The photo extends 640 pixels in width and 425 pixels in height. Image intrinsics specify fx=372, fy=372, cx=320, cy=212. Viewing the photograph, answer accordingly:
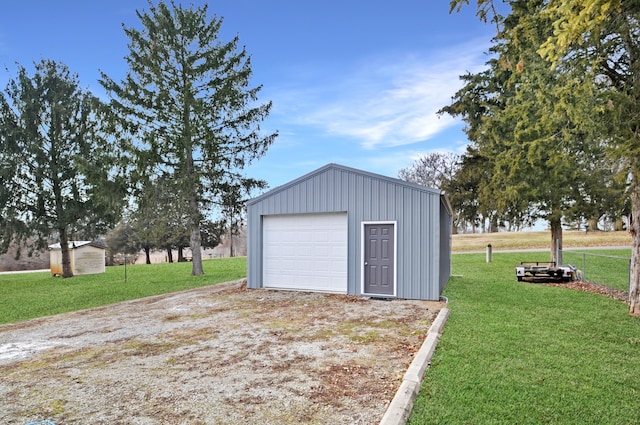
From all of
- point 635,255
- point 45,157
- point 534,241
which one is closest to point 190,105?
point 45,157

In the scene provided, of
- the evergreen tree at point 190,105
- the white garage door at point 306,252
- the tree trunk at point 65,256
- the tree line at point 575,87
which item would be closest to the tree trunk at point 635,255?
the tree line at point 575,87

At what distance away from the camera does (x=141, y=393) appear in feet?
11.6

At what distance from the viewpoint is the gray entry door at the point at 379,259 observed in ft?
28.9

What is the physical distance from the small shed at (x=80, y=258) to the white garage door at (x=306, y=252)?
39.8ft

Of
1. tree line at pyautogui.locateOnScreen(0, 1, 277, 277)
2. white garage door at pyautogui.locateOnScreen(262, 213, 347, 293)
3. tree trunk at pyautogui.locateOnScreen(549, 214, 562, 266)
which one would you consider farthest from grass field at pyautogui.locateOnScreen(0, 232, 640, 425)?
tree trunk at pyautogui.locateOnScreen(549, 214, 562, 266)

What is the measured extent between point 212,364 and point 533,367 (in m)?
3.59

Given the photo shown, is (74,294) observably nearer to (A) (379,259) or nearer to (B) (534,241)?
(A) (379,259)

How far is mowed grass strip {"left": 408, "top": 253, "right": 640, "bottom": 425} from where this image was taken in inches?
120

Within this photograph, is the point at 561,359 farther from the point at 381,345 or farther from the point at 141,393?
the point at 141,393

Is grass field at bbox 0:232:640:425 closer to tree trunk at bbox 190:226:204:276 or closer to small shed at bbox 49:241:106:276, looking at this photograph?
tree trunk at bbox 190:226:204:276

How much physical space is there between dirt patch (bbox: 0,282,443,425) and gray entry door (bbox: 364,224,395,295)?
46.5 inches

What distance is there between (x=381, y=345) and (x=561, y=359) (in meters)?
2.10

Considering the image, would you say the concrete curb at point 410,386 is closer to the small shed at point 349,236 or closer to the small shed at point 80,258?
the small shed at point 349,236

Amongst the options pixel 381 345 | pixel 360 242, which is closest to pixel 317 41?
pixel 360 242
